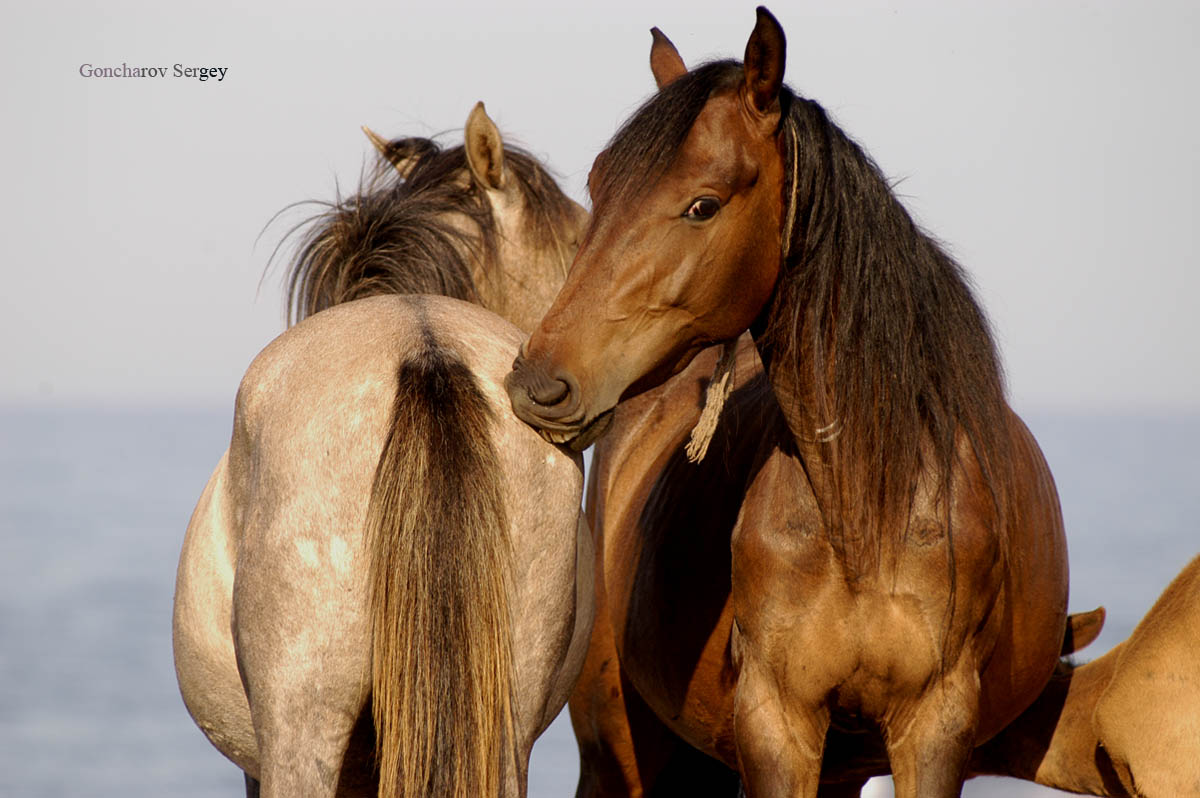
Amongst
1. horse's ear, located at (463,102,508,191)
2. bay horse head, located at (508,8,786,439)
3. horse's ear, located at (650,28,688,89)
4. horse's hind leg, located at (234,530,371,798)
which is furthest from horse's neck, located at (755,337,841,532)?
horse's ear, located at (463,102,508,191)

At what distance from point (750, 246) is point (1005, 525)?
88cm

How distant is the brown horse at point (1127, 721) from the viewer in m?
3.61

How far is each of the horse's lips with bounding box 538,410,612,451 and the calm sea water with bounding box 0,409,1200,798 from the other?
12.5 m

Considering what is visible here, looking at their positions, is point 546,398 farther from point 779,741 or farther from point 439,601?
point 779,741

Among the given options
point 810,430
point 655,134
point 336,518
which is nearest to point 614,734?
point 810,430

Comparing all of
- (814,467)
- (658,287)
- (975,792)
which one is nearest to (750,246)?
(658,287)

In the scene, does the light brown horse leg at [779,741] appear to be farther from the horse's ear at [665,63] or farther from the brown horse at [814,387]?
the horse's ear at [665,63]

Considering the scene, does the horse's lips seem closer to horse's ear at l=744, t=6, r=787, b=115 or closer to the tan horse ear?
horse's ear at l=744, t=6, r=787, b=115

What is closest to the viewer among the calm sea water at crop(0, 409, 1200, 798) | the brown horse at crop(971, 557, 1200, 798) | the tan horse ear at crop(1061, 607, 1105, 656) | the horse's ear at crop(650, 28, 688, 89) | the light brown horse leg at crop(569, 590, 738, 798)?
the horse's ear at crop(650, 28, 688, 89)

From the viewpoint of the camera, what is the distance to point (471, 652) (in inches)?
98.0

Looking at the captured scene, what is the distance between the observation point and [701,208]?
254 centimetres

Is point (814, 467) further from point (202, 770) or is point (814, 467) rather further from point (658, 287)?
point (202, 770)

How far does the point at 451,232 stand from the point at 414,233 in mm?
126

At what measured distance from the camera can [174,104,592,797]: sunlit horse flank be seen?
2436 mm
